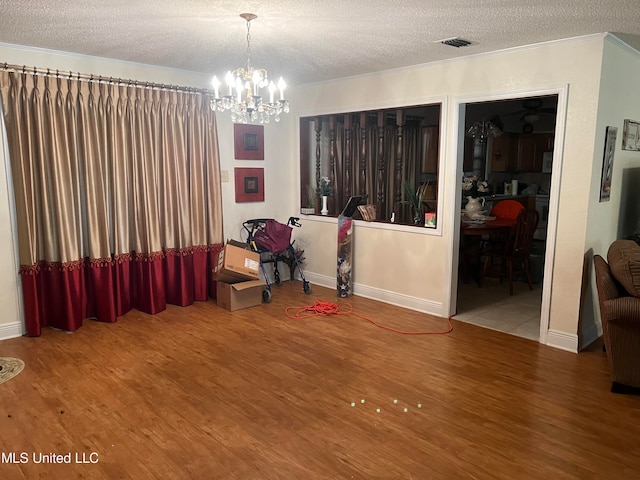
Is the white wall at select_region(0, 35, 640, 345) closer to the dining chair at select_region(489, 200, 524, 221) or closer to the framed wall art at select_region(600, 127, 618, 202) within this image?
the framed wall art at select_region(600, 127, 618, 202)

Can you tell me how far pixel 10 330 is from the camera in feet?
13.4

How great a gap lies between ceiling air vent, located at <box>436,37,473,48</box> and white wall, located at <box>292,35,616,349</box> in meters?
0.45

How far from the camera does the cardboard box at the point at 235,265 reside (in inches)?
189

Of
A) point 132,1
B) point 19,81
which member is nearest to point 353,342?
point 132,1

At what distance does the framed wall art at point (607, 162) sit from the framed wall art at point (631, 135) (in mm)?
247

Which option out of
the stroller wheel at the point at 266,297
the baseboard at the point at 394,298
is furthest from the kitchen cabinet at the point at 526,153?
the stroller wheel at the point at 266,297

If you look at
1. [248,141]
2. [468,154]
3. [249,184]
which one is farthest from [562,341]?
[468,154]

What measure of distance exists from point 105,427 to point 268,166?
3.79 m

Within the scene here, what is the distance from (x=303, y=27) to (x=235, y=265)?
2492mm

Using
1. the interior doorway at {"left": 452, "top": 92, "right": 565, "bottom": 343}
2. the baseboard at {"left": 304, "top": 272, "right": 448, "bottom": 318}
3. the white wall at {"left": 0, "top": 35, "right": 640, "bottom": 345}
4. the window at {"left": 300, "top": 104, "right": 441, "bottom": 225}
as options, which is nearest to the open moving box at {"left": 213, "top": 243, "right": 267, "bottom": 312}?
the white wall at {"left": 0, "top": 35, "right": 640, "bottom": 345}

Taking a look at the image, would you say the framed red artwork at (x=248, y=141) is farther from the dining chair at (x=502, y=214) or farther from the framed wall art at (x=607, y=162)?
the framed wall art at (x=607, y=162)

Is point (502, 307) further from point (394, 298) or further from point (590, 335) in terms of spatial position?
point (394, 298)

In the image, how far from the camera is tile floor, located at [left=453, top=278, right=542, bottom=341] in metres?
4.39

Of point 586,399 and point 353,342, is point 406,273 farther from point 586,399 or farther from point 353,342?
point 586,399
